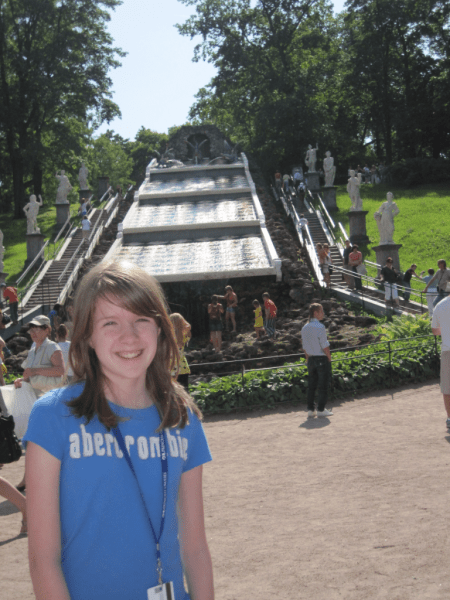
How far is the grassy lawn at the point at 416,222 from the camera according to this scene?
26312 mm

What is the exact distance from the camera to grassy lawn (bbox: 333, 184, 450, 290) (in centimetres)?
2631

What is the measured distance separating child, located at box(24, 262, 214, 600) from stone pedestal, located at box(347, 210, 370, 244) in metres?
26.0

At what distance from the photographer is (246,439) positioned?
9.69 m

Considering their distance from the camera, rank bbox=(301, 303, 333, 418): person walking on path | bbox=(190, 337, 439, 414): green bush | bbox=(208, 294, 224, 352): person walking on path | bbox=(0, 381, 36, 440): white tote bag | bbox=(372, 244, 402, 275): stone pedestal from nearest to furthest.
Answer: bbox=(0, 381, 36, 440): white tote bag, bbox=(301, 303, 333, 418): person walking on path, bbox=(190, 337, 439, 414): green bush, bbox=(208, 294, 224, 352): person walking on path, bbox=(372, 244, 402, 275): stone pedestal

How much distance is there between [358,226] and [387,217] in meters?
5.40

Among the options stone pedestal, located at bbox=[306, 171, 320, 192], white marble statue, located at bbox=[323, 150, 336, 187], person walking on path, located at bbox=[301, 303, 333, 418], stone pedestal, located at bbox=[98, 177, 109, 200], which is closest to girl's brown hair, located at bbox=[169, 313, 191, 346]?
person walking on path, located at bbox=[301, 303, 333, 418]

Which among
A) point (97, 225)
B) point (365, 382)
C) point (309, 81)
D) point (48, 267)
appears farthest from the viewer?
point (309, 81)

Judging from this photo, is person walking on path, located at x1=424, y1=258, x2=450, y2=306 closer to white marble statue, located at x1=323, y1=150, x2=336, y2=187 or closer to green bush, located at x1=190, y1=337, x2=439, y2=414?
green bush, located at x1=190, y1=337, x2=439, y2=414

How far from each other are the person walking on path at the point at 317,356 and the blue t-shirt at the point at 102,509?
8462 mm

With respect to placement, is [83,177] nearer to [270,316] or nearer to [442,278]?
[270,316]

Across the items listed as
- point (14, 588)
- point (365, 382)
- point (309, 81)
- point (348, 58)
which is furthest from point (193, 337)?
point (348, 58)

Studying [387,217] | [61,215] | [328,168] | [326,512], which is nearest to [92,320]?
[326,512]

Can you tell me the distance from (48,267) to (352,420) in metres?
18.4

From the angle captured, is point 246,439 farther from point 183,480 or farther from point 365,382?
point 183,480
